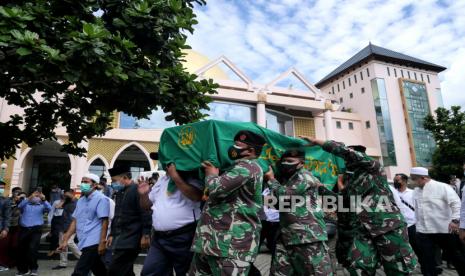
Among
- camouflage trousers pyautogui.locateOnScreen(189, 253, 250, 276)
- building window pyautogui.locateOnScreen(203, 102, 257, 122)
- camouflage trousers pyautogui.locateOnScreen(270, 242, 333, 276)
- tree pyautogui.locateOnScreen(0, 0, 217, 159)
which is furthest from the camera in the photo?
building window pyautogui.locateOnScreen(203, 102, 257, 122)

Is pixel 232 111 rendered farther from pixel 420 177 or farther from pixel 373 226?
pixel 373 226

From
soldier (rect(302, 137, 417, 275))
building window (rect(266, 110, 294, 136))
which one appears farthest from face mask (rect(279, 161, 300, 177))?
building window (rect(266, 110, 294, 136))

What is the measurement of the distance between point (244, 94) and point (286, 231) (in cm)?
2115

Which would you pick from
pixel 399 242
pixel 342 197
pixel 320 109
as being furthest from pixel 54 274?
pixel 320 109

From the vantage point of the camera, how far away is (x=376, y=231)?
361 centimetres

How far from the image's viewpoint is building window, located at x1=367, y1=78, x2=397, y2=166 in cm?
3769

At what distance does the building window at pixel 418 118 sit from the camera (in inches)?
1540

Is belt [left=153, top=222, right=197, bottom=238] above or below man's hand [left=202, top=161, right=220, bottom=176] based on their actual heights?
below

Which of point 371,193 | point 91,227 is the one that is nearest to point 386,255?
point 371,193

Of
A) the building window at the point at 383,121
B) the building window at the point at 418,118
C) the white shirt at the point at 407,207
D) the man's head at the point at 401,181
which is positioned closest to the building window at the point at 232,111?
the man's head at the point at 401,181

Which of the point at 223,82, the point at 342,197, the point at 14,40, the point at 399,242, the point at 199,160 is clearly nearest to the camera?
the point at 199,160

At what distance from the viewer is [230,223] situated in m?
2.57

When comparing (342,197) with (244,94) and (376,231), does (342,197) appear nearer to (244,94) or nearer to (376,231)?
(376,231)

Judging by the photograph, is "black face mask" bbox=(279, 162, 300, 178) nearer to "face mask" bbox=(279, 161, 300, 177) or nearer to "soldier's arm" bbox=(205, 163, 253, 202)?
"face mask" bbox=(279, 161, 300, 177)
